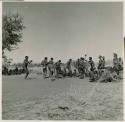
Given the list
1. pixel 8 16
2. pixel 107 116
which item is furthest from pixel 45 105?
pixel 8 16

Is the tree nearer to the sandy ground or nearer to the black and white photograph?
the black and white photograph

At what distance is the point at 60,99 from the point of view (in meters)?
1.98

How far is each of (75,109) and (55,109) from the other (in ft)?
0.45

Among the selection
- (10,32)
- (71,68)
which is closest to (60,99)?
(71,68)

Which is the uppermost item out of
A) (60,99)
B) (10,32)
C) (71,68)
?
(10,32)

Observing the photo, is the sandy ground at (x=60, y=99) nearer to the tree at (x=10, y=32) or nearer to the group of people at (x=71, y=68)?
the group of people at (x=71, y=68)

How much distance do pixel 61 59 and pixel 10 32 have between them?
1.37 ft

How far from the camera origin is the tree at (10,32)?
2039 millimetres

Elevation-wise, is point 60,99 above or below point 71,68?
below

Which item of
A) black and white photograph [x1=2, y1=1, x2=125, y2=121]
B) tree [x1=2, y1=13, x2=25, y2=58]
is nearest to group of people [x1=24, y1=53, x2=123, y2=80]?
black and white photograph [x1=2, y1=1, x2=125, y2=121]

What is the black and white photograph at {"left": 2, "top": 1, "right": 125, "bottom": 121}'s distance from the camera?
197 cm

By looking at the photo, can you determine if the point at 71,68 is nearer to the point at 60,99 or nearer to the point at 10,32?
the point at 60,99

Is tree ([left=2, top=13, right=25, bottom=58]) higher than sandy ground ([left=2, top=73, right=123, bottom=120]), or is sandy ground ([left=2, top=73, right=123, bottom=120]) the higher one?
tree ([left=2, top=13, right=25, bottom=58])

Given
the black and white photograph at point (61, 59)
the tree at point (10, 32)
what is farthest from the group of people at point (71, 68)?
the tree at point (10, 32)
